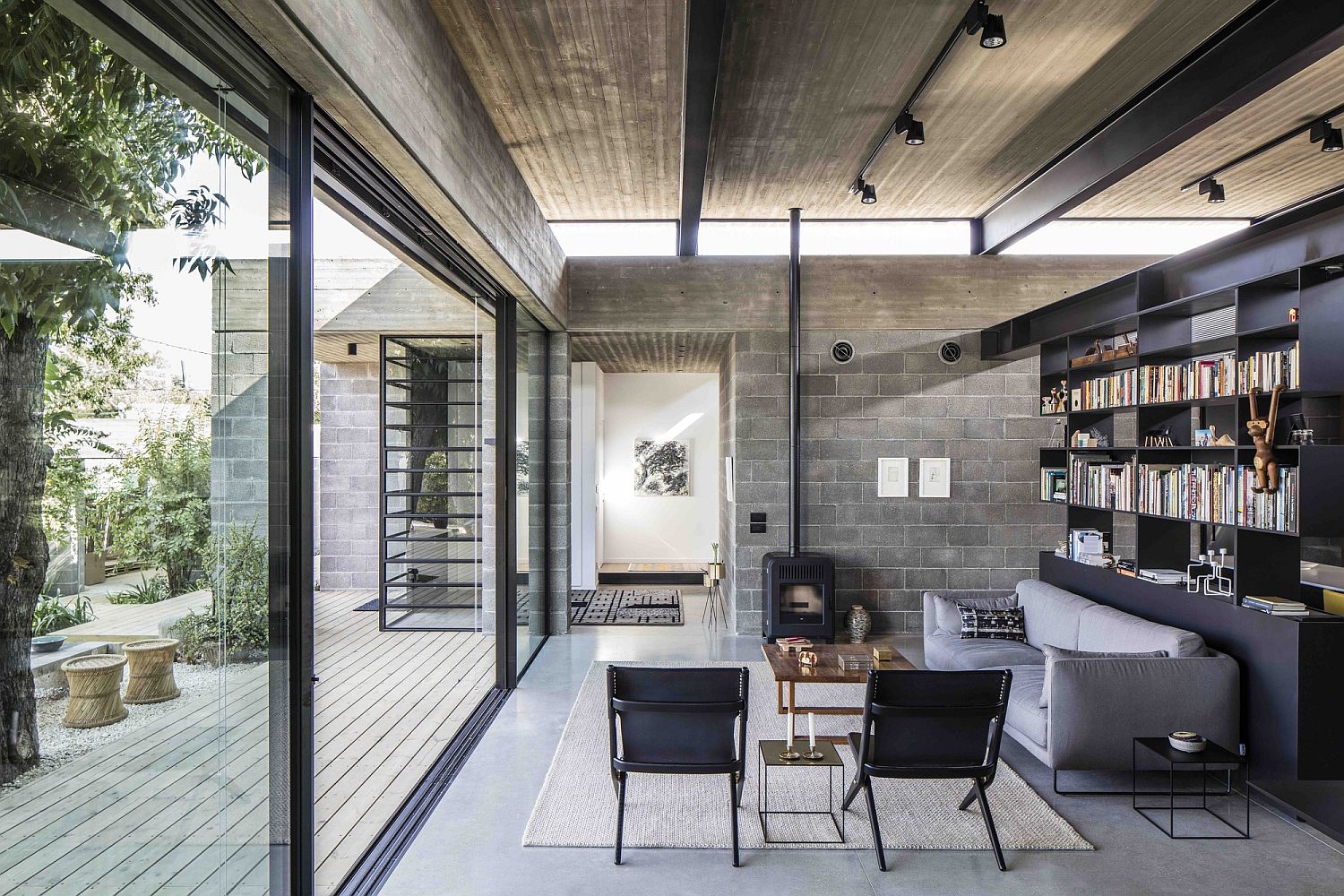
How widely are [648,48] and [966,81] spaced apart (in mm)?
1675

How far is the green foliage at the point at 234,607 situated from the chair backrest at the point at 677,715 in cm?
125

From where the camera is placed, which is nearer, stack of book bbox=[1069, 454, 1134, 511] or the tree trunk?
the tree trunk

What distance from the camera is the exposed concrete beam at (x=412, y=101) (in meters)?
1.85

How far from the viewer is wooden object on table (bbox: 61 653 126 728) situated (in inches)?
49.5

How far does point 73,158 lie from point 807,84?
341 centimetres

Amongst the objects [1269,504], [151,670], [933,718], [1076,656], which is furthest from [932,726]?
[151,670]

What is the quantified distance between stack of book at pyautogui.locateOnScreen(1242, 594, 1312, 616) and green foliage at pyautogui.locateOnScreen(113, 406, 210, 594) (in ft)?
13.2

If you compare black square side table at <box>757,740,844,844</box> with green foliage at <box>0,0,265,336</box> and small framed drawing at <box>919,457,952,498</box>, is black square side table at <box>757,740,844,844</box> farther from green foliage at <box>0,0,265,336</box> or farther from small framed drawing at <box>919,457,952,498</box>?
small framed drawing at <box>919,457,952,498</box>

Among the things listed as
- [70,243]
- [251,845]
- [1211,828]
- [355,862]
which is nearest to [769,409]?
[1211,828]

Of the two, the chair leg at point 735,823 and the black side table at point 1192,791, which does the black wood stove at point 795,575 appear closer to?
the black side table at point 1192,791

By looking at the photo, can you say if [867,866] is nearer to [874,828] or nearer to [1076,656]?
[874,828]

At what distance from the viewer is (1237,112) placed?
4.10m

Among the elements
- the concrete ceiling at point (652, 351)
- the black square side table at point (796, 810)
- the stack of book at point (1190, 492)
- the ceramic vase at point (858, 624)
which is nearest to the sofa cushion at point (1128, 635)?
the stack of book at point (1190, 492)

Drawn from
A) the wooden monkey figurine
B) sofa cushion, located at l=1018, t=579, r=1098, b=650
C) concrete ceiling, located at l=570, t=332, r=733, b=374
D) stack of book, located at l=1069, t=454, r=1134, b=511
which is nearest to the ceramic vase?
sofa cushion, located at l=1018, t=579, r=1098, b=650
